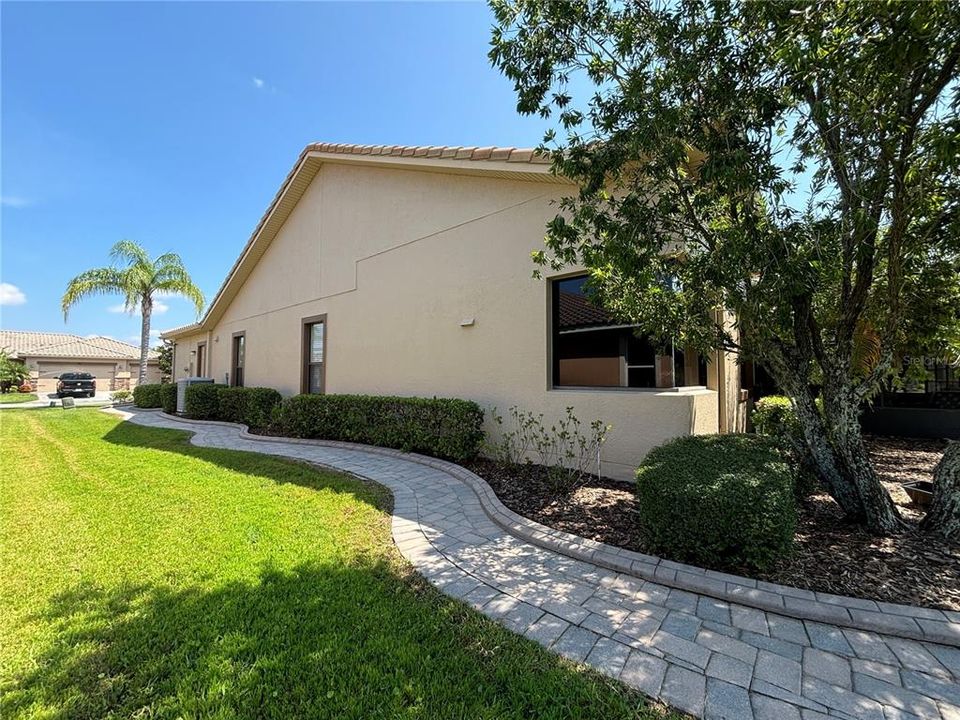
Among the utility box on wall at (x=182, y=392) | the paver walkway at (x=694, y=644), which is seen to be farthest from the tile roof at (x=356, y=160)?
the paver walkway at (x=694, y=644)

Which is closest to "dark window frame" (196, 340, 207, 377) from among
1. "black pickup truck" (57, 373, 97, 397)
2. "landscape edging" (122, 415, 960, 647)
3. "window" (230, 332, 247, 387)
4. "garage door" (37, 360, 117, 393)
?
"window" (230, 332, 247, 387)

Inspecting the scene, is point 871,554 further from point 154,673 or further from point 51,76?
point 51,76

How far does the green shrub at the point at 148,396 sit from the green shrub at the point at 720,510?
21300mm

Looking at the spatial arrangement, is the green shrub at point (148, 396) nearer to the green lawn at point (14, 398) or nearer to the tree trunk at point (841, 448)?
the green lawn at point (14, 398)

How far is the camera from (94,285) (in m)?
20.0

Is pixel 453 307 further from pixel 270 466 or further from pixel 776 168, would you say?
pixel 776 168

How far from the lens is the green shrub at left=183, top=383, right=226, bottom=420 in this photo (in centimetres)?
1382

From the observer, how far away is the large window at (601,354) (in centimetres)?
612

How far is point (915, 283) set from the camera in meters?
4.01

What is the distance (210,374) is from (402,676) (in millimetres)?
20529

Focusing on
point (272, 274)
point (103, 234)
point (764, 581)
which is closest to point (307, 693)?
point (764, 581)

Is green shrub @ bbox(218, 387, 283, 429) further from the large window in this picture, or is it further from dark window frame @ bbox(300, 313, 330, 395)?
the large window

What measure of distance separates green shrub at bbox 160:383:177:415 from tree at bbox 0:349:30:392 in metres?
22.3

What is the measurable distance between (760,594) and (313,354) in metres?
12.0
